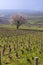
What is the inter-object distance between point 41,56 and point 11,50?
330cm

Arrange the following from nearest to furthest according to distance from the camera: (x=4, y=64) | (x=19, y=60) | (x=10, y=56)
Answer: (x=4, y=64) < (x=19, y=60) < (x=10, y=56)

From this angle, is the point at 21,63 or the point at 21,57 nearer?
the point at 21,63

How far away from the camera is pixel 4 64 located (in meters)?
16.9

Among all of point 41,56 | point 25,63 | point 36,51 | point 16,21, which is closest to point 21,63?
point 25,63

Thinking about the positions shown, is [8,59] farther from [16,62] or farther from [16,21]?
[16,21]

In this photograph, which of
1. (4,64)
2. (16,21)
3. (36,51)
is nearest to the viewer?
(4,64)

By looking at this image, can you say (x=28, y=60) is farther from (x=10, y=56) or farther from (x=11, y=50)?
(x=11, y=50)

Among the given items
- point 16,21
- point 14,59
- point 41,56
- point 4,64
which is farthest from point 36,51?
point 16,21

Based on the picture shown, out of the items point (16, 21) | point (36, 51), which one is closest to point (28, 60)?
point (36, 51)

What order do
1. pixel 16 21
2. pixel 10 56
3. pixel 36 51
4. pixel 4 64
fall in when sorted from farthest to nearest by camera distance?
pixel 16 21, pixel 36 51, pixel 10 56, pixel 4 64

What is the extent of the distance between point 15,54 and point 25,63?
9.82ft

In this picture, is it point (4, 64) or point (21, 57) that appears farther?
point (21, 57)

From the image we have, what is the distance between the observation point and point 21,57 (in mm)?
18969

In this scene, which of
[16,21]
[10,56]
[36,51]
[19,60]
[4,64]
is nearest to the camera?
[4,64]
